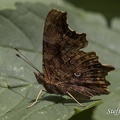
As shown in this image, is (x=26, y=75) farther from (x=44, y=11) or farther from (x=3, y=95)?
(x=44, y=11)

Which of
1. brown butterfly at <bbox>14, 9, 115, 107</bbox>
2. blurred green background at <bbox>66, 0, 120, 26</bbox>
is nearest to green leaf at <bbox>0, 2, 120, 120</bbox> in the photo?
brown butterfly at <bbox>14, 9, 115, 107</bbox>

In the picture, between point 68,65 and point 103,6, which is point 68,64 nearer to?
point 68,65

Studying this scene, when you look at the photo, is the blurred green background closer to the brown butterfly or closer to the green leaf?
the green leaf

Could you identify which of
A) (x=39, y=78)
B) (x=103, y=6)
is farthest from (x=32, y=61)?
(x=103, y=6)

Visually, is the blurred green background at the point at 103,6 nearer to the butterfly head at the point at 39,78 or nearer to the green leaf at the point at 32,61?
the green leaf at the point at 32,61

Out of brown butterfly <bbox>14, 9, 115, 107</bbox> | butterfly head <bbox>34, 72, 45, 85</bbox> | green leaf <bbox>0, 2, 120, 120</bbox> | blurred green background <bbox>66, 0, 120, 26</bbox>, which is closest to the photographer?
green leaf <bbox>0, 2, 120, 120</bbox>

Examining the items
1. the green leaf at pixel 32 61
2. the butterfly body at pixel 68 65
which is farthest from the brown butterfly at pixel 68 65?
the green leaf at pixel 32 61

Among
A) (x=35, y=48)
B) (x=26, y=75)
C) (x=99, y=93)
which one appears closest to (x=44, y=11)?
(x=35, y=48)
